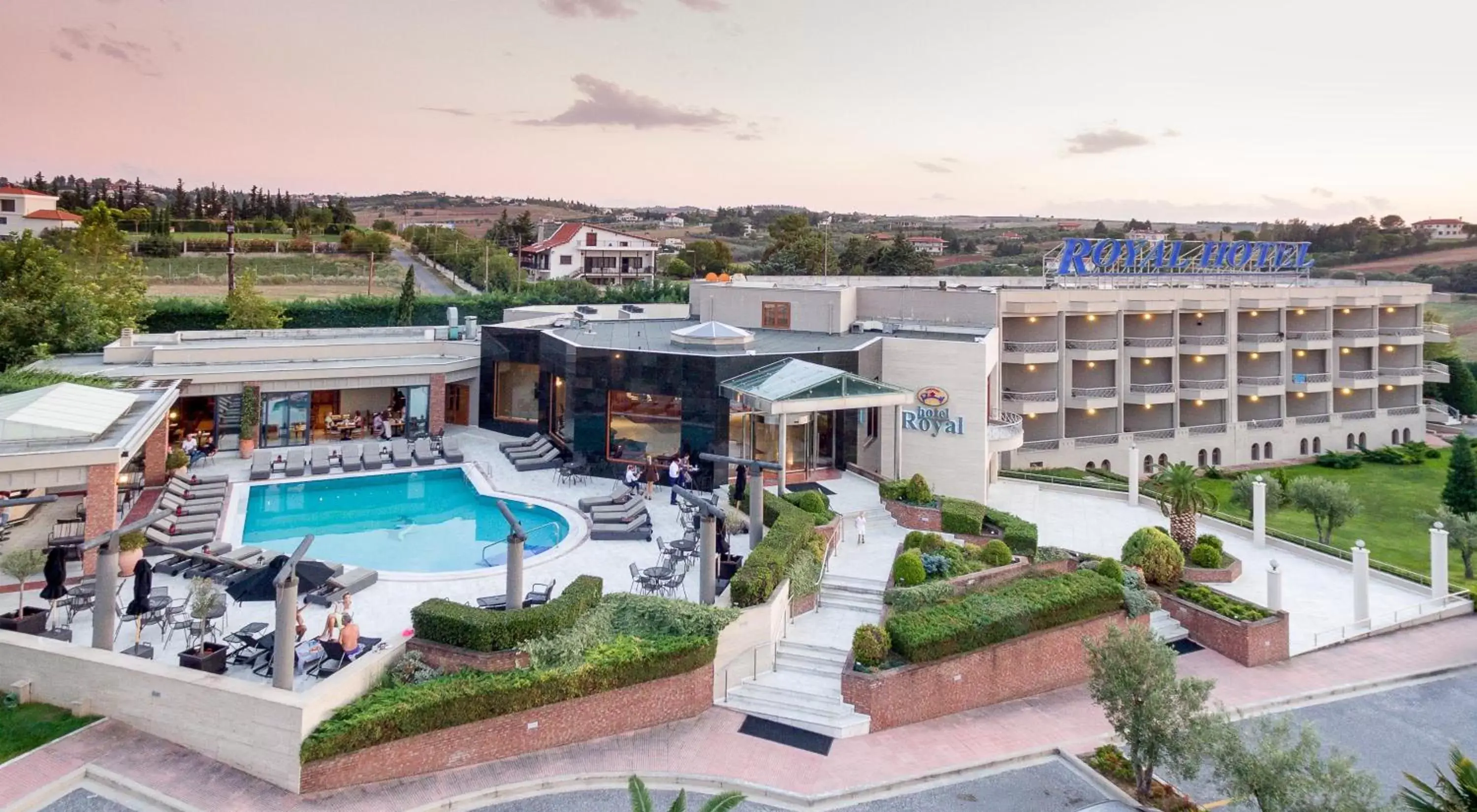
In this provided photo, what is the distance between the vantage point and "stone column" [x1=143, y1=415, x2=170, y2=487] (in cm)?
2938

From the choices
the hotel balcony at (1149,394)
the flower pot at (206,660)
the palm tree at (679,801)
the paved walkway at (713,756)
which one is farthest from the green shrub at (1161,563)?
the hotel balcony at (1149,394)

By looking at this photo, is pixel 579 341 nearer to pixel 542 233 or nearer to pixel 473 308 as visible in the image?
pixel 473 308

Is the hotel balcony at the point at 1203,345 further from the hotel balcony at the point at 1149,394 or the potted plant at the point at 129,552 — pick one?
the potted plant at the point at 129,552

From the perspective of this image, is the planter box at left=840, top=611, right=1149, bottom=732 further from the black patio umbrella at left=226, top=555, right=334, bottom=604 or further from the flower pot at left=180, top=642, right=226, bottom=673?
the flower pot at left=180, top=642, right=226, bottom=673

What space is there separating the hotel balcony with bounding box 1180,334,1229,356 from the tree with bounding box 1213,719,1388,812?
133 ft

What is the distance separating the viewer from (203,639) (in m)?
16.5

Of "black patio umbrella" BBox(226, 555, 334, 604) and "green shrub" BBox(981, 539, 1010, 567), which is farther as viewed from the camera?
"green shrub" BBox(981, 539, 1010, 567)

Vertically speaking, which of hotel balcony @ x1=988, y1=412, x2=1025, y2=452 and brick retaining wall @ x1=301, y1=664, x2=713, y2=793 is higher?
hotel balcony @ x1=988, y1=412, x2=1025, y2=452

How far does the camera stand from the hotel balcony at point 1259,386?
51281 millimetres

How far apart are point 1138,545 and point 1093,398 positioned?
22.4m

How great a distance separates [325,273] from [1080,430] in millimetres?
77994

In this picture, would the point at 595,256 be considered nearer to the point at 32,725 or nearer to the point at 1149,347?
the point at 1149,347

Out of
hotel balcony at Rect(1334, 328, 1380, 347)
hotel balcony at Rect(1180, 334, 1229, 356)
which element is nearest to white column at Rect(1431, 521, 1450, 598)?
hotel balcony at Rect(1180, 334, 1229, 356)

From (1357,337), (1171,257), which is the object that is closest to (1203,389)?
(1171,257)
